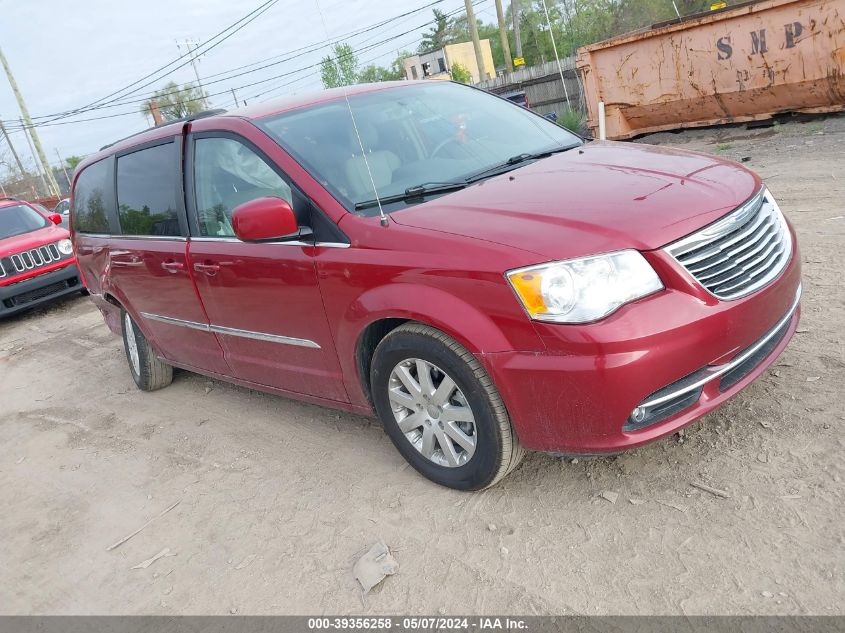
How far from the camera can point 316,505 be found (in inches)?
125

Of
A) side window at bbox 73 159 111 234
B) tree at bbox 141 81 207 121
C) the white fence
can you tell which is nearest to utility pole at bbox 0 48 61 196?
tree at bbox 141 81 207 121

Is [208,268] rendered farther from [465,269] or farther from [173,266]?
[465,269]

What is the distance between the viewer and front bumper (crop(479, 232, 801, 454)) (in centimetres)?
233

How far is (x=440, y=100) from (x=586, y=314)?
2.06 metres

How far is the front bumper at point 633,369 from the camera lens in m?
2.33

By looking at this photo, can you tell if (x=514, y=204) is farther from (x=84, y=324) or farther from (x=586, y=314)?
(x=84, y=324)

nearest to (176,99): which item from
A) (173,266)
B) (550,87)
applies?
(550,87)

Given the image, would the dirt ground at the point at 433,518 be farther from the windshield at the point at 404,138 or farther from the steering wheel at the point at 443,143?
the steering wheel at the point at 443,143

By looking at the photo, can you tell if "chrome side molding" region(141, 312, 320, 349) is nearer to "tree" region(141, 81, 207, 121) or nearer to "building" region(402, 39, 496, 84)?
"tree" region(141, 81, 207, 121)

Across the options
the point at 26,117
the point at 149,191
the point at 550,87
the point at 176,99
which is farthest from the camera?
the point at 176,99

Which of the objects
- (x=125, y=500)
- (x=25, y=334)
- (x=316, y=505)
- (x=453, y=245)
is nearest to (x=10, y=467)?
(x=125, y=500)

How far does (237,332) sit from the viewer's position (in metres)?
3.77

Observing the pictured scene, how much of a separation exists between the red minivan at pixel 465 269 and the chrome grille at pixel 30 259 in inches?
251

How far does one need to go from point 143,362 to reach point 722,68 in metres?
8.85
